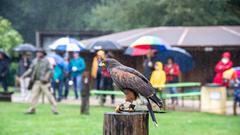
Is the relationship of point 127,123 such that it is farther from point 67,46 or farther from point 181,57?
point 67,46

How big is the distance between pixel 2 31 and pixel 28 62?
13352 mm

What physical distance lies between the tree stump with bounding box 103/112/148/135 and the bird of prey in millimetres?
222

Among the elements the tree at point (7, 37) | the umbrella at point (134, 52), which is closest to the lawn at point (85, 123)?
the umbrella at point (134, 52)

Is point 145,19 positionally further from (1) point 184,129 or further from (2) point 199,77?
(1) point 184,129

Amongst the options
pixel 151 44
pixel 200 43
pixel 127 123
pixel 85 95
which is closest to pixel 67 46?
pixel 151 44

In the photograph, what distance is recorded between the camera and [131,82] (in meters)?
6.50

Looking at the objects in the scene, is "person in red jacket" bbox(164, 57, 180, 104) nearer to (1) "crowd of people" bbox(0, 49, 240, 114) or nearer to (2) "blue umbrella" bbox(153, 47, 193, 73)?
(1) "crowd of people" bbox(0, 49, 240, 114)

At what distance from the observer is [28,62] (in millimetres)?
22828

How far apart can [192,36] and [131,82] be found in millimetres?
21462

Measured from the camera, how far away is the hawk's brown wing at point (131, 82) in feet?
21.1

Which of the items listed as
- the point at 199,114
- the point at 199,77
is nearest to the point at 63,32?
the point at 199,77

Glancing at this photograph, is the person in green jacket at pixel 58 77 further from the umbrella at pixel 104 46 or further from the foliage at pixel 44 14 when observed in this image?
the foliage at pixel 44 14

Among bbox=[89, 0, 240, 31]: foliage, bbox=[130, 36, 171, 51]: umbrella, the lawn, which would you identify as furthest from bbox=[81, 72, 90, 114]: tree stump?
bbox=[89, 0, 240, 31]: foliage

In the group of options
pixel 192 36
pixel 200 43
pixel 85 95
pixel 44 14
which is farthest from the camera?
pixel 44 14
